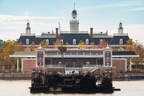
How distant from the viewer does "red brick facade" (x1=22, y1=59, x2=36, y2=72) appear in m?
147

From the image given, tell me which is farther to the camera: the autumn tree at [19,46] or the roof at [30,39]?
the roof at [30,39]

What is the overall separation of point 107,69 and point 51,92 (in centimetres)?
5984

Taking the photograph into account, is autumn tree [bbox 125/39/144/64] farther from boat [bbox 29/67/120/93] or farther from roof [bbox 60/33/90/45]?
boat [bbox 29/67/120/93]

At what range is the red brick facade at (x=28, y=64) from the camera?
147 meters

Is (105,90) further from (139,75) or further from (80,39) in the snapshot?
(80,39)

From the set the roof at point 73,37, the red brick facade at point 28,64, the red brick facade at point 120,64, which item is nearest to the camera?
the red brick facade at point 120,64

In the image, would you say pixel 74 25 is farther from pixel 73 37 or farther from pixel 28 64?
pixel 28 64

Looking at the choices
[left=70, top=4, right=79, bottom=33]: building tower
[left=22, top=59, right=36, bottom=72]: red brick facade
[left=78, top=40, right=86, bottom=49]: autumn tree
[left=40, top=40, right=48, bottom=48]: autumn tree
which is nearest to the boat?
[left=22, top=59, right=36, bottom=72]: red brick facade

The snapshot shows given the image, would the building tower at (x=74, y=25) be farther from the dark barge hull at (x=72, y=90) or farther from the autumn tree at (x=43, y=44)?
the dark barge hull at (x=72, y=90)

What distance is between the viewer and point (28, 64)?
483ft

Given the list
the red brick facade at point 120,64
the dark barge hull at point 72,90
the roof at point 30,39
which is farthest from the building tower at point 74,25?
the dark barge hull at point 72,90

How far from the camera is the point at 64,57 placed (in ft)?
490

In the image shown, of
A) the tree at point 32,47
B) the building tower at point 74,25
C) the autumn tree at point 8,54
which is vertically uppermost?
the building tower at point 74,25

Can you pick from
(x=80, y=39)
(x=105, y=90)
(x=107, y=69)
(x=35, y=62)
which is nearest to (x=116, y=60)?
(x=107, y=69)
